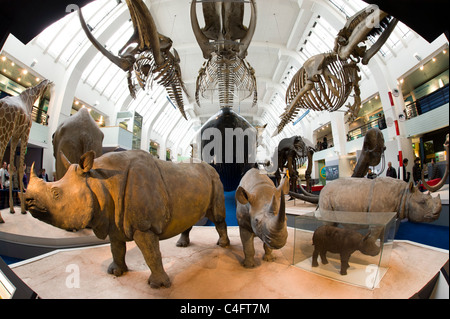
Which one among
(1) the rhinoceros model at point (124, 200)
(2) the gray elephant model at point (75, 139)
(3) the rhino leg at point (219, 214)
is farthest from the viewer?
(2) the gray elephant model at point (75, 139)

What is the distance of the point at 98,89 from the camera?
6.00 metres

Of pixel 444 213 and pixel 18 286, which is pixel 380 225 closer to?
pixel 444 213

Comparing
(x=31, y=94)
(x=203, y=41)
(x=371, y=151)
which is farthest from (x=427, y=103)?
(x=203, y=41)

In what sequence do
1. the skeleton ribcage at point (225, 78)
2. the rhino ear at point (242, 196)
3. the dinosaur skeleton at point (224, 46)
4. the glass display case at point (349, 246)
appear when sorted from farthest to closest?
the skeleton ribcage at point (225, 78) → the dinosaur skeleton at point (224, 46) → the rhino ear at point (242, 196) → the glass display case at point (349, 246)

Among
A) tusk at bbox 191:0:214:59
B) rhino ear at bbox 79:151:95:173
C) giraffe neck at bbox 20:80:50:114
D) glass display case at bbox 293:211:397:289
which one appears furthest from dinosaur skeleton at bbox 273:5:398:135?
giraffe neck at bbox 20:80:50:114

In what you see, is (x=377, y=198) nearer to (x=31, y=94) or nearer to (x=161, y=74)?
(x=161, y=74)

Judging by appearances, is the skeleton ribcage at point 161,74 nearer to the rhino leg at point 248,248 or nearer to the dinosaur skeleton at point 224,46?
the dinosaur skeleton at point 224,46

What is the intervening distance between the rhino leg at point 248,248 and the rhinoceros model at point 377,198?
903 mm

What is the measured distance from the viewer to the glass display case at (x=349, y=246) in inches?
54.6

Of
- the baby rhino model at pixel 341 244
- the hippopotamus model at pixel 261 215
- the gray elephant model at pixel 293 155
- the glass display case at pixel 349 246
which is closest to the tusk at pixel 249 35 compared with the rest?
the hippopotamus model at pixel 261 215

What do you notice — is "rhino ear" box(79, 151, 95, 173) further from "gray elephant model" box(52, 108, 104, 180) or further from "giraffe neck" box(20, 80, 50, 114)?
"gray elephant model" box(52, 108, 104, 180)

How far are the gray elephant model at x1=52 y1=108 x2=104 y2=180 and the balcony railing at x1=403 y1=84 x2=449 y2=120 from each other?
3330 mm

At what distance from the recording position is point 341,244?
4.99 ft

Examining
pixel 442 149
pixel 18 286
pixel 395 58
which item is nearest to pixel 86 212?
pixel 18 286
